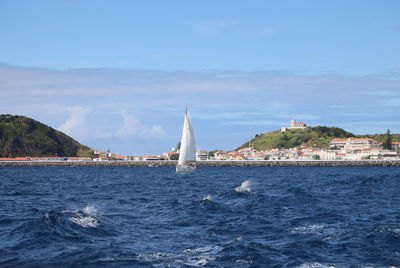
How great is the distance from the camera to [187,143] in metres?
131

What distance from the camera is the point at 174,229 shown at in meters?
30.8

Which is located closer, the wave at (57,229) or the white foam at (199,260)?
the white foam at (199,260)

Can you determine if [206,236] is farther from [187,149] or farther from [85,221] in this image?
[187,149]

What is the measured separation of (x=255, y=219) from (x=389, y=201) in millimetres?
19247

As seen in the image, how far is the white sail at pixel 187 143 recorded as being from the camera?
130375 mm

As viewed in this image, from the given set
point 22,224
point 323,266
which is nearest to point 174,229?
point 22,224

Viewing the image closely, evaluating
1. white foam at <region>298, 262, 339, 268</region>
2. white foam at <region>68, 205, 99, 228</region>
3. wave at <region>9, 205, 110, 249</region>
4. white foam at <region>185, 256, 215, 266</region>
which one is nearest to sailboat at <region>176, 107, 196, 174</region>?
white foam at <region>68, 205, 99, 228</region>

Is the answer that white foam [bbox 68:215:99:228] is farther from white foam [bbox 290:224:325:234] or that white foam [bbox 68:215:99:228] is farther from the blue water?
white foam [bbox 290:224:325:234]

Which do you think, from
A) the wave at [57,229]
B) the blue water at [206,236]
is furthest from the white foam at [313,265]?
the wave at [57,229]

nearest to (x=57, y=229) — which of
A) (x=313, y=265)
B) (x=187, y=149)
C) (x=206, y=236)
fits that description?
(x=206, y=236)

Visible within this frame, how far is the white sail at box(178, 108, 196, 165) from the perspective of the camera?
13038 centimetres

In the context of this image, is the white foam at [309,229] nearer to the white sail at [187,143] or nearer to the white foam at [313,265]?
the white foam at [313,265]

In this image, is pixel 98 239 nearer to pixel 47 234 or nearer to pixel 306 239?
pixel 47 234

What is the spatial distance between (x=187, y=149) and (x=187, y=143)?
6.60 feet
